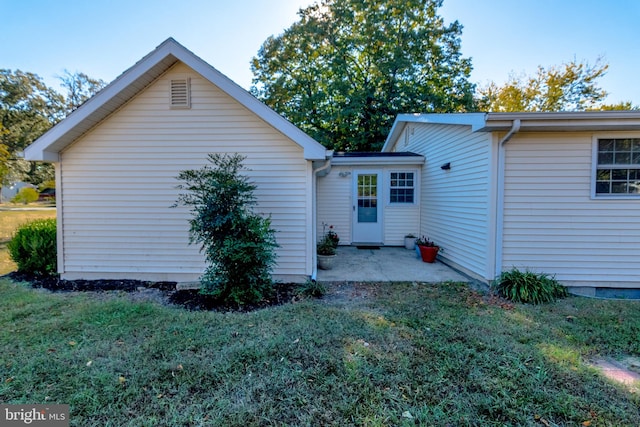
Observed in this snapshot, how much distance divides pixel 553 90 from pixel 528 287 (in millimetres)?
23177

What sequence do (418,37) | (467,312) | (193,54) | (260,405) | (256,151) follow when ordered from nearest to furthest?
(260,405) < (467,312) < (193,54) < (256,151) < (418,37)

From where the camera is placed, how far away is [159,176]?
5.38m

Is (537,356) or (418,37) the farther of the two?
(418,37)

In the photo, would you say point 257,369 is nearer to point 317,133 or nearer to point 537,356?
point 537,356

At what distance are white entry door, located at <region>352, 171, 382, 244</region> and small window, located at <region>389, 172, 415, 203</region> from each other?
0.39 meters

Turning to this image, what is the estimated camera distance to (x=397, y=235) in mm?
9125

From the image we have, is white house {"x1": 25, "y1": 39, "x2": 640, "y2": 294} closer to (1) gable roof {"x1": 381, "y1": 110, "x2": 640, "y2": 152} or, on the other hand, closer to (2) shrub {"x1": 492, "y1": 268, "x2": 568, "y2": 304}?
(1) gable roof {"x1": 381, "y1": 110, "x2": 640, "y2": 152}

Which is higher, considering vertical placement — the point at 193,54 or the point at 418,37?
the point at 418,37

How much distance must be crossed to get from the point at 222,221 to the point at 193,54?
9.83 ft

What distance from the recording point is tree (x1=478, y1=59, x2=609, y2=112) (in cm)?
1962

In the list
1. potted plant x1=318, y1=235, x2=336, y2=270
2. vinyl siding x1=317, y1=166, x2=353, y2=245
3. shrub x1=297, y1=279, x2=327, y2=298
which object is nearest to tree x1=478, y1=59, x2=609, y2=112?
vinyl siding x1=317, y1=166, x2=353, y2=245

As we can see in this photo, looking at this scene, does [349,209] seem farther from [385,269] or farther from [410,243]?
[385,269]

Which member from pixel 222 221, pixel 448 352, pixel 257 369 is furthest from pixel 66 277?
pixel 448 352

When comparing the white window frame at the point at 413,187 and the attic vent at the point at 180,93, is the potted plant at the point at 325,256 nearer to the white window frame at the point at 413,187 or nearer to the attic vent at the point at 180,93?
the white window frame at the point at 413,187
